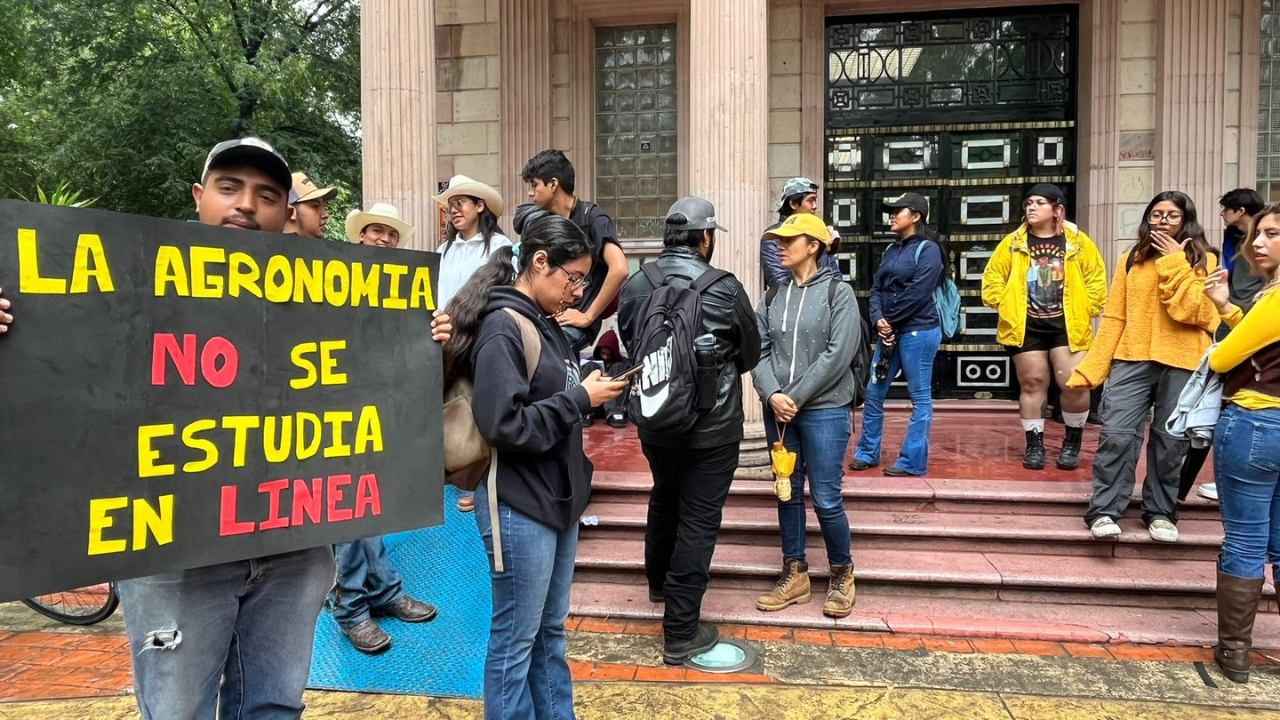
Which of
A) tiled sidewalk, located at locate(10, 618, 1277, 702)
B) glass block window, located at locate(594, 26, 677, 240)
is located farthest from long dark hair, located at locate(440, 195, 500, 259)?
glass block window, located at locate(594, 26, 677, 240)

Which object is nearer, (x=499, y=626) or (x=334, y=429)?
(x=334, y=429)

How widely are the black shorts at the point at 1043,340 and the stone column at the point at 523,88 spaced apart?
5699 millimetres

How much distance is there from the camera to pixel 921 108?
8.77 m

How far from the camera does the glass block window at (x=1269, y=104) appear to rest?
7797 mm

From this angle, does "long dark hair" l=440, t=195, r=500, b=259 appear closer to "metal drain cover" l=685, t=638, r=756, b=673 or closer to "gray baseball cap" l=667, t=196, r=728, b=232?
"gray baseball cap" l=667, t=196, r=728, b=232

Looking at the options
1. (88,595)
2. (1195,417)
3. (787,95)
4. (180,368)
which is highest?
(787,95)

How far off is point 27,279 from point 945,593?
4439mm

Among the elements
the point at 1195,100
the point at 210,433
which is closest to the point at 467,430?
the point at 210,433

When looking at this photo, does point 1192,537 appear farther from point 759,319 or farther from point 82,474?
point 82,474

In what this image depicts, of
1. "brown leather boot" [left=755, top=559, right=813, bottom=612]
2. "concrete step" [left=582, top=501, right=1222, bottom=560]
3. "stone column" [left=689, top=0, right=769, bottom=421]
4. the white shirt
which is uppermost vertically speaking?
"stone column" [left=689, top=0, right=769, bottom=421]

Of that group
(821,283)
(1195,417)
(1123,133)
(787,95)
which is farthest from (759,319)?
(1123,133)

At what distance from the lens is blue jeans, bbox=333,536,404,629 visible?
3.91 meters

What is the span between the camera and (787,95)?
28.5ft

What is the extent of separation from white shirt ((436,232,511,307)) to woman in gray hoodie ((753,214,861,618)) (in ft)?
5.78
